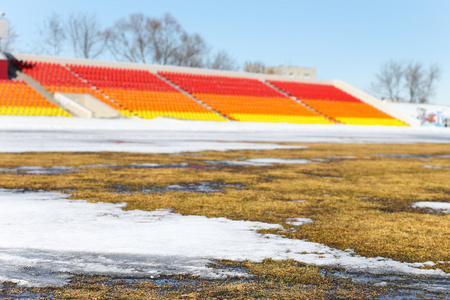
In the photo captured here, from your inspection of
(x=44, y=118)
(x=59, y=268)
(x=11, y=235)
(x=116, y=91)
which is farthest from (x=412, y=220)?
(x=116, y=91)

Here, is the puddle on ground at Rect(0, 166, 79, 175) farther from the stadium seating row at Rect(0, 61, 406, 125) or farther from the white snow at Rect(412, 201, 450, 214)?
the stadium seating row at Rect(0, 61, 406, 125)

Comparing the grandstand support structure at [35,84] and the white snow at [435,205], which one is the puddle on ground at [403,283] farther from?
the grandstand support structure at [35,84]

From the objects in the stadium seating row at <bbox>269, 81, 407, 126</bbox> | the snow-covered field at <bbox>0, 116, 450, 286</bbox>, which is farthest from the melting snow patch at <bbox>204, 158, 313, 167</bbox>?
the stadium seating row at <bbox>269, 81, 407, 126</bbox>

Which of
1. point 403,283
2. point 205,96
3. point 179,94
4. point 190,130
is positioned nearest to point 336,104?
point 205,96

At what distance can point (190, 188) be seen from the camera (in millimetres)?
6582

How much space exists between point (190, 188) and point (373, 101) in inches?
1821

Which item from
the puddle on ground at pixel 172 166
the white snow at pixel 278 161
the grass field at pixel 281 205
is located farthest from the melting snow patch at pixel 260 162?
the puddle on ground at pixel 172 166

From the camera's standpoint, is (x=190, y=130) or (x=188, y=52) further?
(x=188, y=52)

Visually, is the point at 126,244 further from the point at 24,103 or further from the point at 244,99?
the point at 244,99

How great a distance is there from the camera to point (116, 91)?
35.1m

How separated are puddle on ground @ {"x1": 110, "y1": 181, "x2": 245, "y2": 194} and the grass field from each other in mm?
39

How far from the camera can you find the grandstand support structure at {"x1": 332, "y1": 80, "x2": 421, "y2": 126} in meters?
46.0

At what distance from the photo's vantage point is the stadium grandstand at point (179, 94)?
104 ft

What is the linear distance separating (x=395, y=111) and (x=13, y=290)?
48.1 meters
